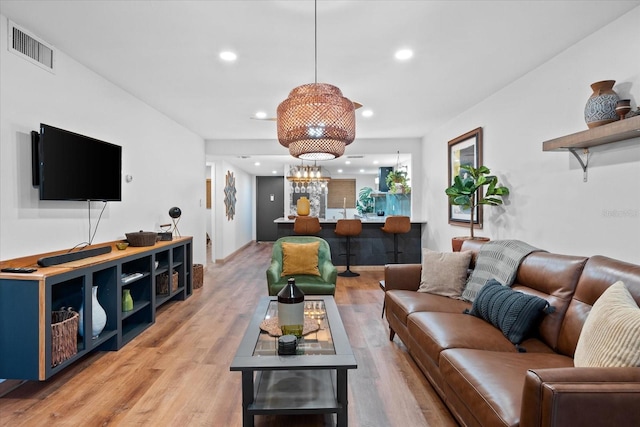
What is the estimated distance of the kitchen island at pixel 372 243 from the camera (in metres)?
6.26

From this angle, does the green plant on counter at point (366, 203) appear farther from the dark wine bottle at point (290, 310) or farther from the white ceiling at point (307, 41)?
the dark wine bottle at point (290, 310)

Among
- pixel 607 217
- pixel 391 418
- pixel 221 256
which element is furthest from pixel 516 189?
pixel 221 256

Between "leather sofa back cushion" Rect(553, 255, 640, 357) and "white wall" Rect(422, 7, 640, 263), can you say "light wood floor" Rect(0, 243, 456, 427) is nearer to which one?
"leather sofa back cushion" Rect(553, 255, 640, 357)

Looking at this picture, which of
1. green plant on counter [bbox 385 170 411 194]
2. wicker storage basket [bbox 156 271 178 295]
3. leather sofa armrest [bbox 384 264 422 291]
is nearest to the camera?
leather sofa armrest [bbox 384 264 422 291]

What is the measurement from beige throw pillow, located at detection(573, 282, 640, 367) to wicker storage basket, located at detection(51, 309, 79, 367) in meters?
2.95

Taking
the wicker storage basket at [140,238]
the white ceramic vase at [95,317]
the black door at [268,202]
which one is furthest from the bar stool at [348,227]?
the black door at [268,202]

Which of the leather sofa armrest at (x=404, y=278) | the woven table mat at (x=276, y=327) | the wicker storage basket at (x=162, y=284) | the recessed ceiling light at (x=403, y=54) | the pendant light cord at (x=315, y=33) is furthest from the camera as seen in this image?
the wicker storage basket at (x=162, y=284)

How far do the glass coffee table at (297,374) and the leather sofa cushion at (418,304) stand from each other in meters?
0.69

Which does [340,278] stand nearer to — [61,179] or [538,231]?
[538,231]

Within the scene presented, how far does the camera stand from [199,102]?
420 centimetres

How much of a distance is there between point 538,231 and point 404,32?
215 centimetres

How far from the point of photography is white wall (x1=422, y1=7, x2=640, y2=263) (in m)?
2.30

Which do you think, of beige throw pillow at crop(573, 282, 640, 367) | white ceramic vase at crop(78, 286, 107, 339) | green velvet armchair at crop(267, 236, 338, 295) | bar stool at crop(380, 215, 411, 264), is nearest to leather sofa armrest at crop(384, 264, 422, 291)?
green velvet armchair at crop(267, 236, 338, 295)

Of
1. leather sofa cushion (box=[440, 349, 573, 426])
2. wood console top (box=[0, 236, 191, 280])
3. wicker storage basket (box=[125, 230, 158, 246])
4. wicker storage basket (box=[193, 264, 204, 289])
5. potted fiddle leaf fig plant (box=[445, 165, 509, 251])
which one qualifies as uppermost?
potted fiddle leaf fig plant (box=[445, 165, 509, 251])
